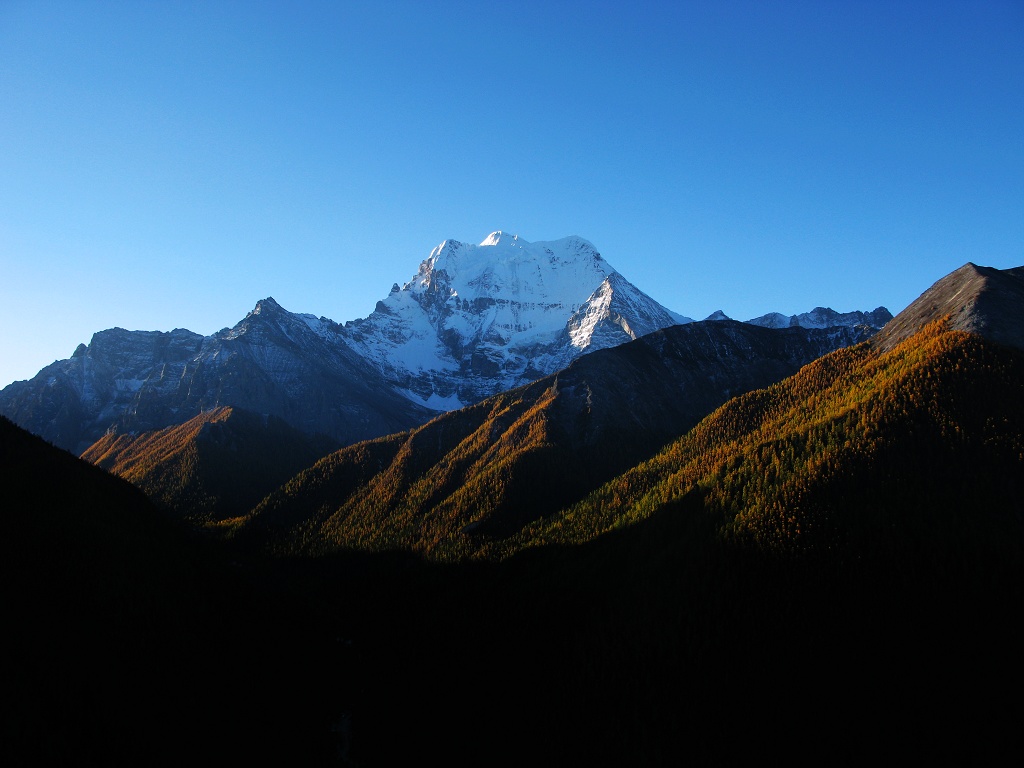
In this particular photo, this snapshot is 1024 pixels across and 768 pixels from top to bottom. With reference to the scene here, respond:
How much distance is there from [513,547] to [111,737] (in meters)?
95.4

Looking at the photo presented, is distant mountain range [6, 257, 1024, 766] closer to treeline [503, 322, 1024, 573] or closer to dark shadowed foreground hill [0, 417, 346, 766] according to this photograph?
dark shadowed foreground hill [0, 417, 346, 766]

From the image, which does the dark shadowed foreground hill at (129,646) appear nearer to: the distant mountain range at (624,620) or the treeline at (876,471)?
the distant mountain range at (624,620)

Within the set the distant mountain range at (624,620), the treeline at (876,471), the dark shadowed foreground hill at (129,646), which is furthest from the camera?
the treeline at (876,471)

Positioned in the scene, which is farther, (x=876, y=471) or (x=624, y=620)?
(x=876, y=471)

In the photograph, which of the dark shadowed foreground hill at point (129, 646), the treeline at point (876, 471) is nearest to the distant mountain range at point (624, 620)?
the dark shadowed foreground hill at point (129, 646)

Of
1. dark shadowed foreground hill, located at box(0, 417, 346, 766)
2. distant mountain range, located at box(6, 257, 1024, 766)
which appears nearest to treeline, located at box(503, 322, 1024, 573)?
distant mountain range, located at box(6, 257, 1024, 766)

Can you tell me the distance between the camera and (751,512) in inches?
4941

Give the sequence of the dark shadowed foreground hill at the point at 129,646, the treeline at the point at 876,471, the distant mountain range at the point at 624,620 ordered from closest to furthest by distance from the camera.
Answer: the dark shadowed foreground hill at the point at 129,646, the distant mountain range at the point at 624,620, the treeline at the point at 876,471

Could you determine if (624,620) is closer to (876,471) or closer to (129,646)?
(876,471)

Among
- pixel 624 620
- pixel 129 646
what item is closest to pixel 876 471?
pixel 624 620

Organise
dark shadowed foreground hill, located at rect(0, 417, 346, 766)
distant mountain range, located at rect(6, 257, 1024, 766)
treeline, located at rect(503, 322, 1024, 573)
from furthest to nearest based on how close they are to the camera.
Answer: treeline, located at rect(503, 322, 1024, 573) < distant mountain range, located at rect(6, 257, 1024, 766) < dark shadowed foreground hill, located at rect(0, 417, 346, 766)

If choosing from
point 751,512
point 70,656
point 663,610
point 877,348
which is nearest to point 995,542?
point 751,512

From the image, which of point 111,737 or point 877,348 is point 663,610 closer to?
point 111,737

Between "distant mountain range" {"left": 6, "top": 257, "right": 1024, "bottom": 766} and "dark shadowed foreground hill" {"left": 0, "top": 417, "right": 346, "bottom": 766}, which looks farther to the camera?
"distant mountain range" {"left": 6, "top": 257, "right": 1024, "bottom": 766}
